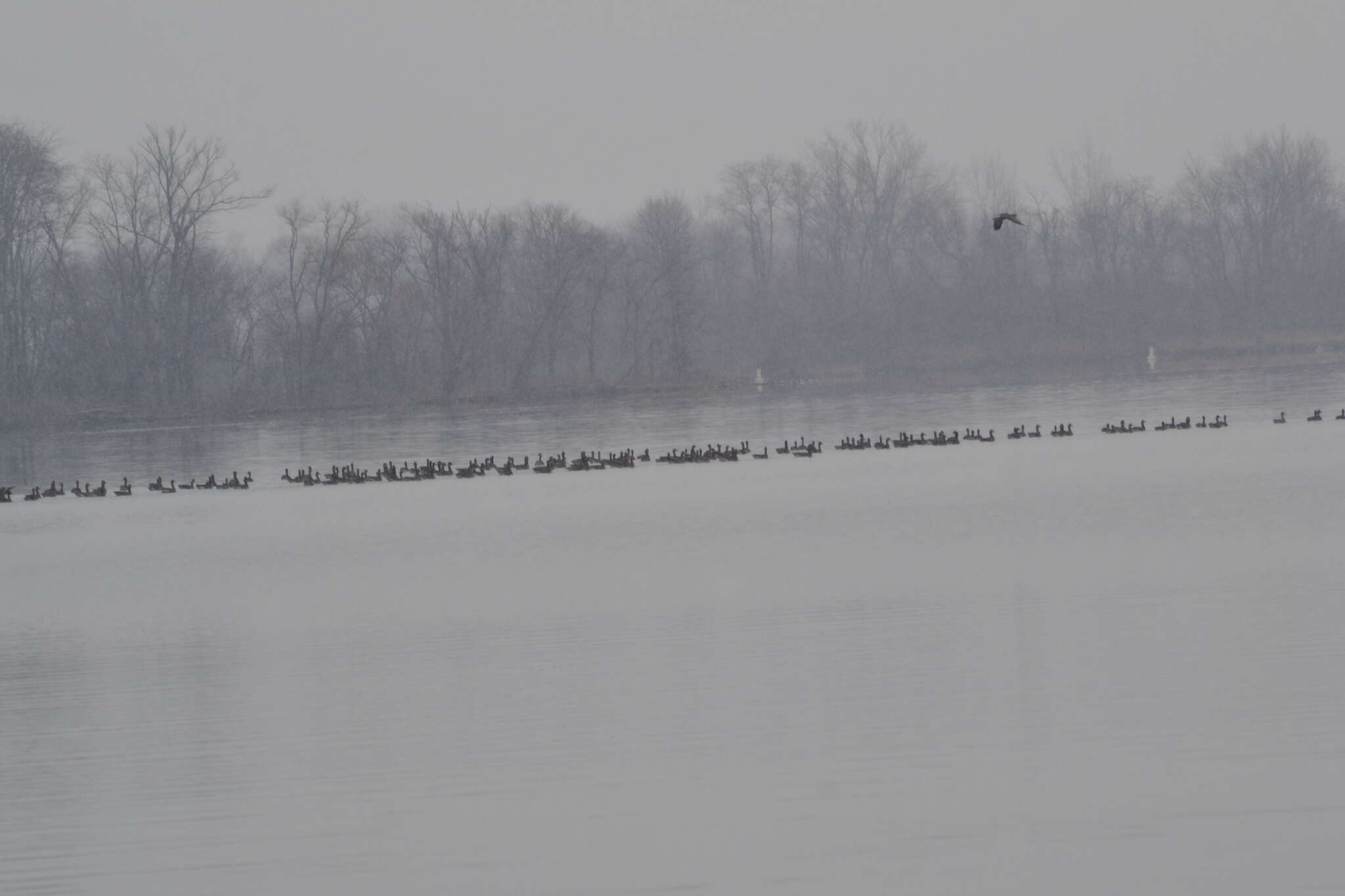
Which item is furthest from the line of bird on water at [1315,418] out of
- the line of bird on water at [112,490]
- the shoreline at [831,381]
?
the shoreline at [831,381]

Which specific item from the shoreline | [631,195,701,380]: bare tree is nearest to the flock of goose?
the shoreline

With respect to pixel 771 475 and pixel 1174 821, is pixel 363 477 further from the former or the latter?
pixel 1174 821

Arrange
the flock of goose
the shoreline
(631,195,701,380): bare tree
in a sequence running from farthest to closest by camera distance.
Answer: (631,195,701,380): bare tree, the shoreline, the flock of goose

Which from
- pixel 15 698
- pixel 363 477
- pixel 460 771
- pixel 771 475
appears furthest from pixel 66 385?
pixel 460 771

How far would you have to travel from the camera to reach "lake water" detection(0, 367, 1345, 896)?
289 inches

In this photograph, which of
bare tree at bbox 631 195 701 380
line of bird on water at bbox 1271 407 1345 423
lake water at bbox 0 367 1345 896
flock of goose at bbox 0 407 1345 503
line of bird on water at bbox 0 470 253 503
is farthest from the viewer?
bare tree at bbox 631 195 701 380

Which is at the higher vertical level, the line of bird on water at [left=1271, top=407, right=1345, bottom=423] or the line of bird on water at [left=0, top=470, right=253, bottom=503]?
the line of bird on water at [left=1271, top=407, right=1345, bottom=423]

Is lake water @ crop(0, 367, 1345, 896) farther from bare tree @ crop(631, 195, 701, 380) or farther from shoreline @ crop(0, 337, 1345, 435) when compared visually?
bare tree @ crop(631, 195, 701, 380)

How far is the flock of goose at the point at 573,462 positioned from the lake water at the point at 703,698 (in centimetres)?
696

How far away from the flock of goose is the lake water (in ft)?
A: 22.8

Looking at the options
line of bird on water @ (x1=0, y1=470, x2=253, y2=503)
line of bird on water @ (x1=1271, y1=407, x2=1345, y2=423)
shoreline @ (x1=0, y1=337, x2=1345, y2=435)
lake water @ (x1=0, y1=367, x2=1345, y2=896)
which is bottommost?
lake water @ (x1=0, y1=367, x2=1345, y2=896)

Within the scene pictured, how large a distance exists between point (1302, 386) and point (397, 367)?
118ft

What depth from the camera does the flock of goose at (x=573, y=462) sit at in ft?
100

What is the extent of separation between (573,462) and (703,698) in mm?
20679
